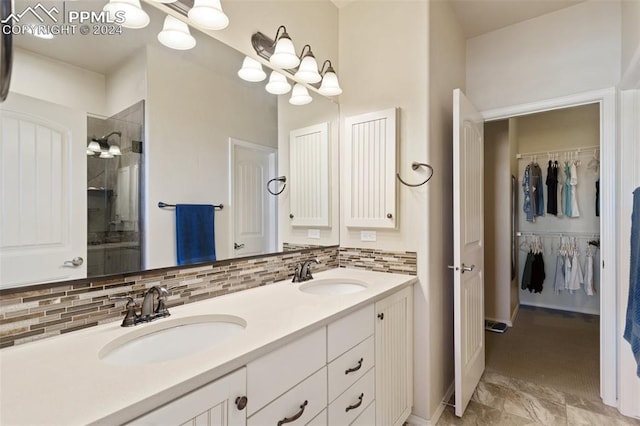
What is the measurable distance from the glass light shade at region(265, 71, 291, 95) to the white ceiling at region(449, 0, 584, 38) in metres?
1.36

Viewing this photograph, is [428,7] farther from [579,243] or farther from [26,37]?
[579,243]

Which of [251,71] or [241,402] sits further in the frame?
[251,71]

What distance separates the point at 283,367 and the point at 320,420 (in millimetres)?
333

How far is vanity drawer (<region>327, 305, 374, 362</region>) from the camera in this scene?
1.19m

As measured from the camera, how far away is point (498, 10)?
2219mm

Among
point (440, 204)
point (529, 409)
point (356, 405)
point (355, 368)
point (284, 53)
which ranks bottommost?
point (529, 409)

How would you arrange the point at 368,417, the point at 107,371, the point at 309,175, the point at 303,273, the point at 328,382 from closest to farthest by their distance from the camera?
the point at 107,371
the point at 328,382
the point at 368,417
the point at 303,273
the point at 309,175

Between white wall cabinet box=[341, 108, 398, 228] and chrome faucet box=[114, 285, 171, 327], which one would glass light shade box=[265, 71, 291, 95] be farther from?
chrome faucet box=[114, 285, 171, 327]

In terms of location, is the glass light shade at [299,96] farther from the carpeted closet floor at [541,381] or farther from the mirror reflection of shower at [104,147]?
the carpeted closet floor at [541,381]

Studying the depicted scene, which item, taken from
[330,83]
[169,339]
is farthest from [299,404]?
[330,83]

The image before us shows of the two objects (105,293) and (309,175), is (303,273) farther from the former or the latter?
(105,293)

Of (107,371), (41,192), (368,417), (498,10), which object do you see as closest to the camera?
(107,371)

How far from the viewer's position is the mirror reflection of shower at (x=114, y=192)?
103cm

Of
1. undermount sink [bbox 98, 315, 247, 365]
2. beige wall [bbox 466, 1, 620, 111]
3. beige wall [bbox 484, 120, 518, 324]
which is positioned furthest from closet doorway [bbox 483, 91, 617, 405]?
undermount sink [bbox 98, 315, 247, 365]
